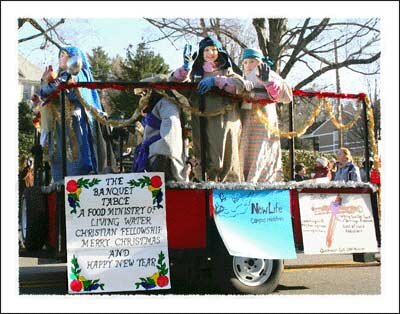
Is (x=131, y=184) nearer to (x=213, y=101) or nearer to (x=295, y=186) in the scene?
(x=213, y=101)

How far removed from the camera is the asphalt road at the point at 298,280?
22.2 ft

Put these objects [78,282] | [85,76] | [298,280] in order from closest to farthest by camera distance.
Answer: [78,282] < [85,76] < [298,280]

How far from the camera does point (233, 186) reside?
6.31 m

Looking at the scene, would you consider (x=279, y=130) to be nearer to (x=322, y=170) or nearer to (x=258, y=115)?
(x=258, y=115)

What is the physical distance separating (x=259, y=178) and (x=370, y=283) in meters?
1.96

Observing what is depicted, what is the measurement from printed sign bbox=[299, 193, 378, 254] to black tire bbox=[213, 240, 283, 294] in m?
0.47

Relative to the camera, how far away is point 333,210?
681cm

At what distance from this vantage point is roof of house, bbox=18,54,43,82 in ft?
59.0

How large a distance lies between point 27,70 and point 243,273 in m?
→ 14.4

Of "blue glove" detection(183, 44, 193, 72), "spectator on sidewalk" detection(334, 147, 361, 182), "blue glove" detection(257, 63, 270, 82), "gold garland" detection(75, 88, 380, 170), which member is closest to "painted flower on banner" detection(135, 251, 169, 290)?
"gold garland" detection(75, 88, 380, 170)

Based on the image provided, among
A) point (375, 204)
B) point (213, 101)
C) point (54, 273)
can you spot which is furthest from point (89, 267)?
point (375, 204)

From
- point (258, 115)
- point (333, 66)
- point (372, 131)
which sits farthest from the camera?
point (333, 66)

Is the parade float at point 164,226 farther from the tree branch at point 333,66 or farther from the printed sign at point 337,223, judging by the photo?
the tree branch at point 333,66

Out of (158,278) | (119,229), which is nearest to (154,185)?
(119,229)
